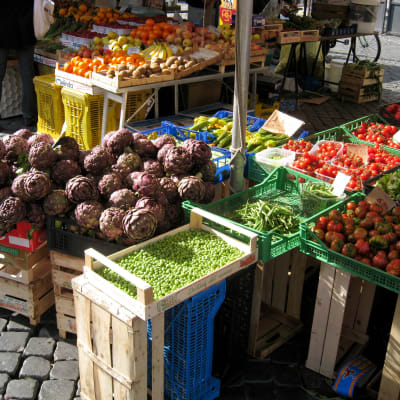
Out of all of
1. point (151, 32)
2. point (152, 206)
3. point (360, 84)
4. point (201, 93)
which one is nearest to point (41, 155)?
point (152, 206)

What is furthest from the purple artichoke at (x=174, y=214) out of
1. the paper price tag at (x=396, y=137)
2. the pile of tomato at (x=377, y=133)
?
the paper price tag at (x=396, y=137)

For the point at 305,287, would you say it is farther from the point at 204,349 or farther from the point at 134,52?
the point at 134,52

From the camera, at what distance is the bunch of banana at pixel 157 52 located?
6906 millimetres

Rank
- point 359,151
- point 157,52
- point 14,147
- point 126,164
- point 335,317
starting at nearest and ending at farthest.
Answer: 1. point 335,317
2. point 126,164
3. point 14,147
4. point 359,151
5. point 157,52

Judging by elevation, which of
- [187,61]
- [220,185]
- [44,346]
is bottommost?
[44,346]

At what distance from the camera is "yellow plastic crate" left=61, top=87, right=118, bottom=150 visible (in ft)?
21.5

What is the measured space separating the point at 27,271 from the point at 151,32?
487 centimetres

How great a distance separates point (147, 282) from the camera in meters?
2.89

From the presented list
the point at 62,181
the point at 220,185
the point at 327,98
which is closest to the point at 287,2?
the point at 327,98

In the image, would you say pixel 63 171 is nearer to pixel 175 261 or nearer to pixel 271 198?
pixel 175 261

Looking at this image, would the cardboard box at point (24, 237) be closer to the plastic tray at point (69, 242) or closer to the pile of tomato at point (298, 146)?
the plastic tray at point (69, 242)

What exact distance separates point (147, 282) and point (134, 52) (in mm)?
4918

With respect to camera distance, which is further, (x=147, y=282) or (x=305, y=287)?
(x=305, y=287)

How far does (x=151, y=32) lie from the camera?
7.60 meters
